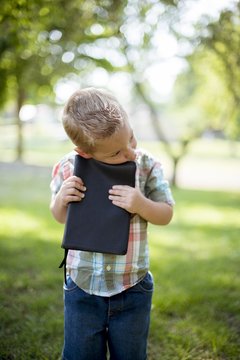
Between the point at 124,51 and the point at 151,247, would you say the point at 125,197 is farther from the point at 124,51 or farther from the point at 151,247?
the point at 124,51

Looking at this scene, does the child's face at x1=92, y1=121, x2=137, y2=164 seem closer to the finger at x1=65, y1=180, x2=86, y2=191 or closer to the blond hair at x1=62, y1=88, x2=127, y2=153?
the blond hair at x1=62, y1=88, x2=127, y2=153

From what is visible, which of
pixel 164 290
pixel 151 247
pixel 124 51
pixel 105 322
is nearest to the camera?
pixel 105 322

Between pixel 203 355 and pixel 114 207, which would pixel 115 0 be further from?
pixel 203 355

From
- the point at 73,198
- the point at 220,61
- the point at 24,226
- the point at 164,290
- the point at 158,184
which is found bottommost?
the point at 164,290

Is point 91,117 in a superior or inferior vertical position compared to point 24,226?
superior

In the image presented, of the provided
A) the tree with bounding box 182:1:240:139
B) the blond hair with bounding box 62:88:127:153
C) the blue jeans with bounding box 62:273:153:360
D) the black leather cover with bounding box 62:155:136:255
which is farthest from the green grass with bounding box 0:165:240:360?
the tree with bounding box 182:1:240:139

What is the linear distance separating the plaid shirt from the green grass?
1103 mm

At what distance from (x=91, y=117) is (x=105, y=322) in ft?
3.24

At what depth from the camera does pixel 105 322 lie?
6.35 feet

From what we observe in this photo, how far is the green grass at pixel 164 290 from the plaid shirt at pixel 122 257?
3.62ft

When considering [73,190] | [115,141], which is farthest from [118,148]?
[73,190]

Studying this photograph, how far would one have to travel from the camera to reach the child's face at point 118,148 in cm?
175

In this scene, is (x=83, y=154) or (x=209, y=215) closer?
(x=83, y=154)

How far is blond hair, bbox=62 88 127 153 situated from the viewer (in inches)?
67.3
